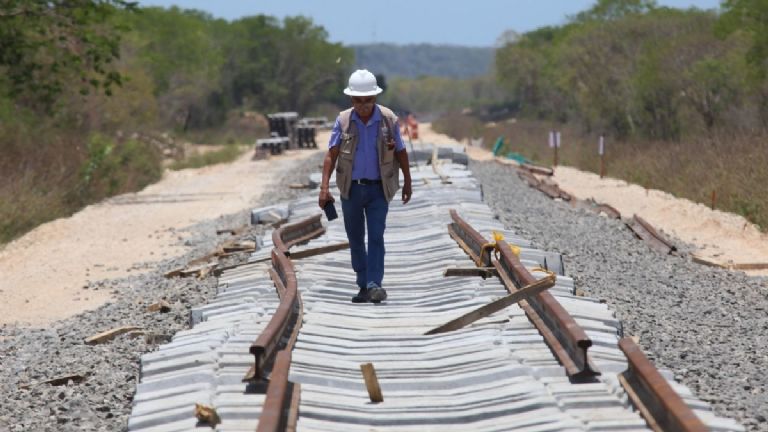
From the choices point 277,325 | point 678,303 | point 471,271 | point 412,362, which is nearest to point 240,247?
point 471,271

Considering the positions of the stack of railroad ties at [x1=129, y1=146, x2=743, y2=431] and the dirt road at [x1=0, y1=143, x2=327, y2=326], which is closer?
the stack of railroad ties at [x1=129, y1=146, x2=743, y2=431]

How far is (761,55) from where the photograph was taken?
36312 mm

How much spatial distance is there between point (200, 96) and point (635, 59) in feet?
123

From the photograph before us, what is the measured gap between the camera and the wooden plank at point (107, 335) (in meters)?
10.3

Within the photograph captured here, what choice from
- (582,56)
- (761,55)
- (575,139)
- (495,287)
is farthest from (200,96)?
(495,287)

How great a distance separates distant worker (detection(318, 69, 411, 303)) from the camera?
9500mm

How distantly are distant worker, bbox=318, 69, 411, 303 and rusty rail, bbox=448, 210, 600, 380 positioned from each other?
111cm

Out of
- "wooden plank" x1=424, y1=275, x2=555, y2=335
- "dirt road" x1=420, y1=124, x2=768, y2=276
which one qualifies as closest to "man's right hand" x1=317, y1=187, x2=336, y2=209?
"wooden plank" x1=424, y1=275, x2=555, y2=335

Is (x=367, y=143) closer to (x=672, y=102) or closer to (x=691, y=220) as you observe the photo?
(x=691, y=220)

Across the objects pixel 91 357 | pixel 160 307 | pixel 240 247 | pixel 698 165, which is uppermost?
pixel 91 357

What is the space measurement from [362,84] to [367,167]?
71 cm

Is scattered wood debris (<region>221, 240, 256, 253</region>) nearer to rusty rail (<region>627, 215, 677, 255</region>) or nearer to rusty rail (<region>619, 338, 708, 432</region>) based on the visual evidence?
rusty rail (<region>627, 215, 677, 255</region>)

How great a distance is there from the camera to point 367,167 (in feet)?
31.7

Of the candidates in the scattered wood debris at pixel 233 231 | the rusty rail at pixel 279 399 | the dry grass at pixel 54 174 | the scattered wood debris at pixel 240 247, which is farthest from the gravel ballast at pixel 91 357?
the dry grass at pixel 54 174
